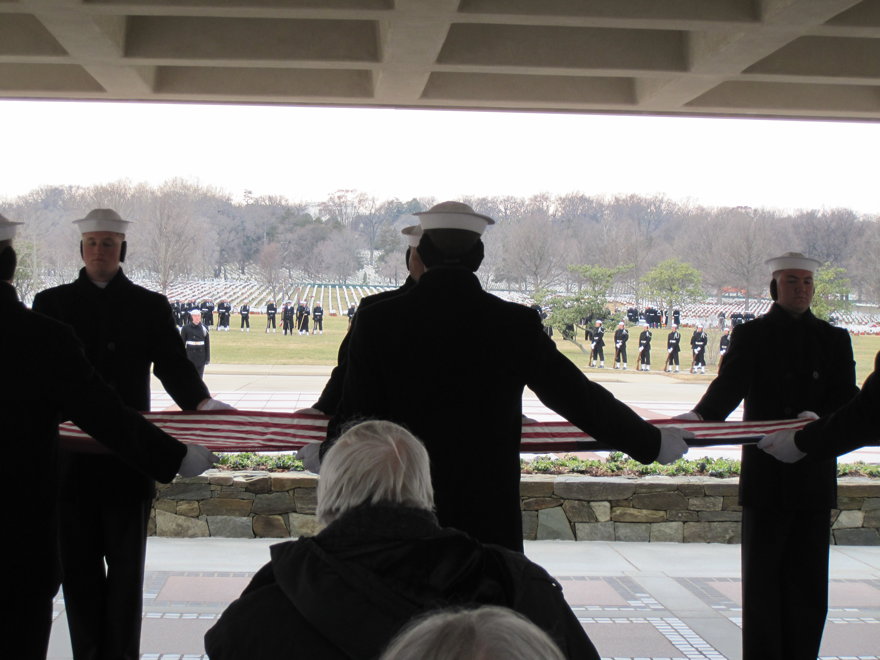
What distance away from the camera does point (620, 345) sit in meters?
26.7

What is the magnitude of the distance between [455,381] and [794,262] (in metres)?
1.93

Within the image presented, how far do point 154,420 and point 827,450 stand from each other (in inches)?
104

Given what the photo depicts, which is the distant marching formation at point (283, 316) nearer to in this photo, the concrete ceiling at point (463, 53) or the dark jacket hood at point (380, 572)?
the concrete ceiling at point (463, 53)

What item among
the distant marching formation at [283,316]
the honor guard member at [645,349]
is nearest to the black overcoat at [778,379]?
the distant marching formation at [283,316]

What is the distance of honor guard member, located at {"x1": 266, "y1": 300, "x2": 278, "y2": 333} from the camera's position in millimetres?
25516

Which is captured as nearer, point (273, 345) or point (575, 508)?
point (575, 508)

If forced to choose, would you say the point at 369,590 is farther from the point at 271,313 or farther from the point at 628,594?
the point at 271,313

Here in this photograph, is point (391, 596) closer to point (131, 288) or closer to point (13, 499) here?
point (13, 499)

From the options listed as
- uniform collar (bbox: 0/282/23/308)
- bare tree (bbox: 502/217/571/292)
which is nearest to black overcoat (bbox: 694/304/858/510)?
uniform collar (bbox: 0/282/23/308)

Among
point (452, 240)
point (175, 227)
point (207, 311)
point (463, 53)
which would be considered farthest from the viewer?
point (207, 311)

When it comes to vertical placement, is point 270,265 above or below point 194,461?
above

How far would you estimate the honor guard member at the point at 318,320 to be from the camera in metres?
26.7

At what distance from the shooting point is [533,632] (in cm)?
102

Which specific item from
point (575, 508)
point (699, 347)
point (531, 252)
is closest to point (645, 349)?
point (699, 347)
